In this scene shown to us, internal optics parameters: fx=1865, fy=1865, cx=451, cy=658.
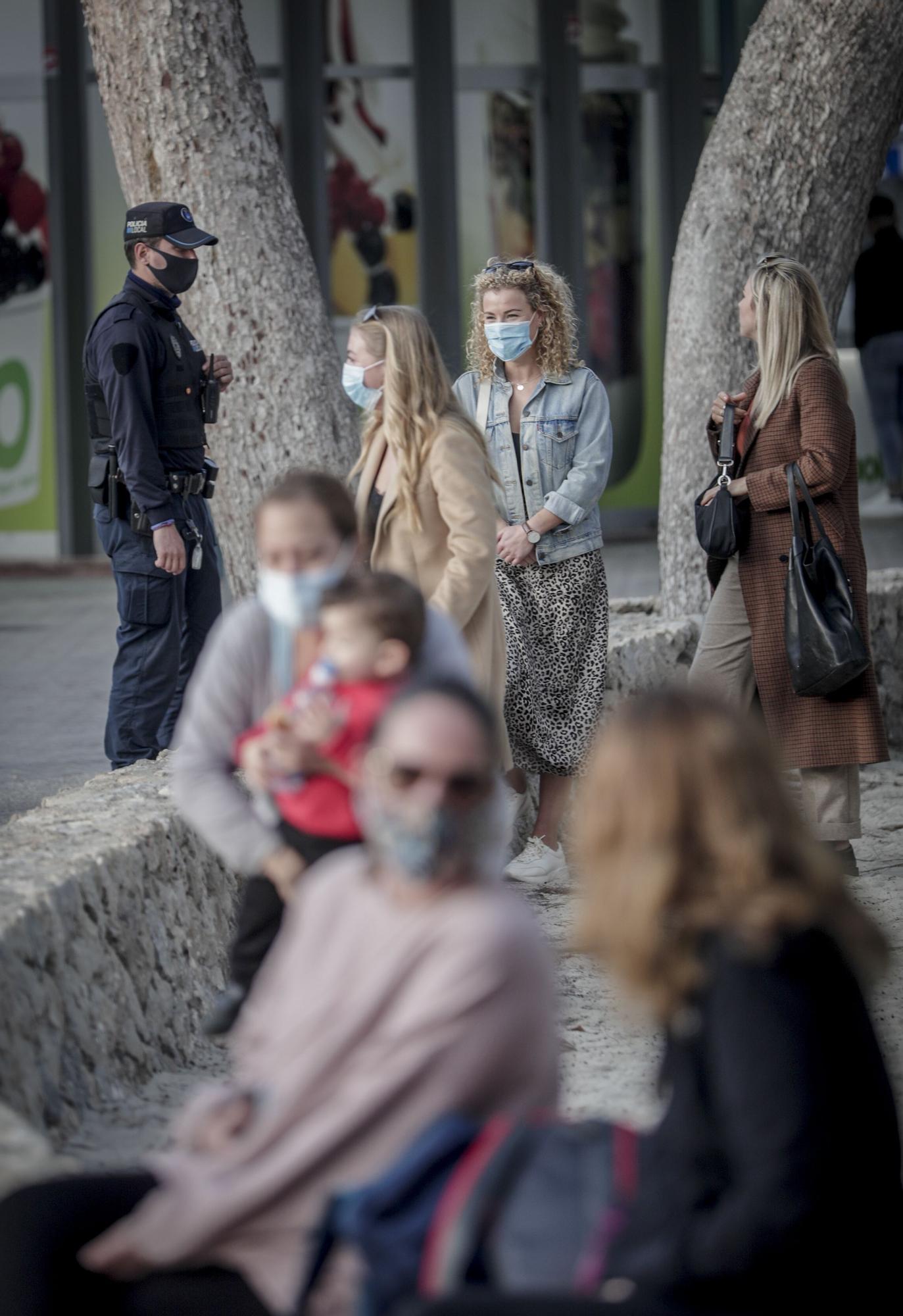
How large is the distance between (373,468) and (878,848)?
109 inches

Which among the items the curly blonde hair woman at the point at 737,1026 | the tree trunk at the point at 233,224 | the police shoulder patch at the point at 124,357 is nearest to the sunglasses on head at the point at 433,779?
the curly blonde hair woman at the point at 737,1026

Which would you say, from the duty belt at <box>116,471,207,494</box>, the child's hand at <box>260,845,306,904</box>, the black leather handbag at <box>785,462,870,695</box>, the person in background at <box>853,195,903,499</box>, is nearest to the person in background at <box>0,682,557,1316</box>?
the child's hand at <box>260,845,306,904</box>

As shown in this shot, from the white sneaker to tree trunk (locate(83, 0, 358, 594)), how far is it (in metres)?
1.56

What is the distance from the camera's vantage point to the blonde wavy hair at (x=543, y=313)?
5766mm

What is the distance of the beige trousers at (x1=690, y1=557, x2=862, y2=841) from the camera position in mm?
5887

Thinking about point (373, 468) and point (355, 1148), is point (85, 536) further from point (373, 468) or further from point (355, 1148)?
point (355, 1148)

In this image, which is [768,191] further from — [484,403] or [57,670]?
[57,670]

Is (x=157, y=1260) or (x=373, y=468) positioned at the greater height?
(x=373, y=468)

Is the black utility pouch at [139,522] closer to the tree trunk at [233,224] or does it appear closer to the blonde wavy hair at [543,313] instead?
the tree trunk at [233,224]

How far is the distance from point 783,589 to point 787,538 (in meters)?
0.16

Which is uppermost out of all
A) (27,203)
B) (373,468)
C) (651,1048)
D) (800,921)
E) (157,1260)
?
(27,203)

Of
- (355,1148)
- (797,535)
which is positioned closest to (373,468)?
(797,535)

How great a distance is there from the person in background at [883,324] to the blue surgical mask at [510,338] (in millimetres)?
7861

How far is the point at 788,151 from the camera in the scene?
7.65 m
